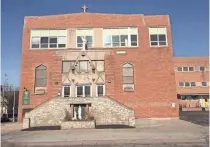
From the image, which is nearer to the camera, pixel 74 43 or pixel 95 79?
pixel 95 79

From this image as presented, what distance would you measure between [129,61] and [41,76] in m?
11.3

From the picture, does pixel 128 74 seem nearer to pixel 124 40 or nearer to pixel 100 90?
pixel 100 90

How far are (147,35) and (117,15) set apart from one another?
4853mm

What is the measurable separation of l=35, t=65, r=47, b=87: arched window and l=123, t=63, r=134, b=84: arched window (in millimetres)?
10020

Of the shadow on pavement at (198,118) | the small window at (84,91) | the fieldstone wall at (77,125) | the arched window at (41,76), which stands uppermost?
the arched window at (41,76)

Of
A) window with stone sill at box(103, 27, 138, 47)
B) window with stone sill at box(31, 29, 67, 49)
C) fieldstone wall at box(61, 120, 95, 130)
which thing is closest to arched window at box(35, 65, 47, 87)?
window with stone sill at box(31, 29, 67, 49)

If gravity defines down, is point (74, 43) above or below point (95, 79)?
above

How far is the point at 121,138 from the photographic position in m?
17.6

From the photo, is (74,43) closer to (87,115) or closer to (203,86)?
(87,115)

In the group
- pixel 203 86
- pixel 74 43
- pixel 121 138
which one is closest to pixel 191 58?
pixel 203 86

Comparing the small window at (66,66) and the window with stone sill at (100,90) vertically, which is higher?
the small window at (66,66)

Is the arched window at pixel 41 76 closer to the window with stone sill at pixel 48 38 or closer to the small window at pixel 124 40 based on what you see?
the window with stone sill at pixel 48 38

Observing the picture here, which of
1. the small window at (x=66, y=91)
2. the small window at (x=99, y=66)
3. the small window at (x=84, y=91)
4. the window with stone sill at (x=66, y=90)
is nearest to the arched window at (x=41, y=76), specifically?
the window with stone sill at (x=66, y=90)

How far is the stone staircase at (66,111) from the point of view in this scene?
27.6 m
